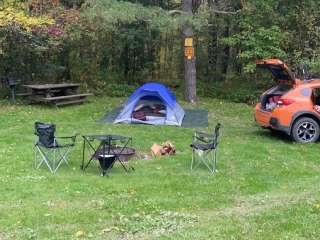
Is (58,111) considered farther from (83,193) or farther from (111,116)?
(83,193)

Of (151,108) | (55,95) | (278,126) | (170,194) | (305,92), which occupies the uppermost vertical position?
(305,92)

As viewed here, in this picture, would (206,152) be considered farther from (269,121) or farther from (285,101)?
(285,101)

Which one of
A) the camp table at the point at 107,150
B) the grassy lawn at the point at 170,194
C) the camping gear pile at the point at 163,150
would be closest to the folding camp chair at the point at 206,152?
the grassy lawn at the point at 170,194

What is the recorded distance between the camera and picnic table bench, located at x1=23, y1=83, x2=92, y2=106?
15781 millimetres

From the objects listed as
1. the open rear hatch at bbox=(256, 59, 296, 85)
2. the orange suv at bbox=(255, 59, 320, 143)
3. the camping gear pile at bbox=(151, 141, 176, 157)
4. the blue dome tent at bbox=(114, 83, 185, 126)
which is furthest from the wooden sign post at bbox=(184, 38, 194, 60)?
the camping gear pile at bbox=(151, 141, 176, 157)

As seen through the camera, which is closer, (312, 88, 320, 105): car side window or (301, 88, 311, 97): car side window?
(301, 88, 311, 97): car side window

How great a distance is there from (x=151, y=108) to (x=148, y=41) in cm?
778

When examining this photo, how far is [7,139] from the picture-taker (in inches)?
441

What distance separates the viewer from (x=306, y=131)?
11.4m

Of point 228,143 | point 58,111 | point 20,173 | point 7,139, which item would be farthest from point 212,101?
point 20,173

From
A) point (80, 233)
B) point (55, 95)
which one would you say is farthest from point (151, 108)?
point (80, 233)

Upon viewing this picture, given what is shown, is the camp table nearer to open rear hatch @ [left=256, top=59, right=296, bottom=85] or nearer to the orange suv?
the orange suv

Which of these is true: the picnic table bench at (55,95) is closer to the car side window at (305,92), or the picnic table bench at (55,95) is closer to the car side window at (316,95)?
the car side window at (305,92)

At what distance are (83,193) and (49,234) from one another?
1.81m
